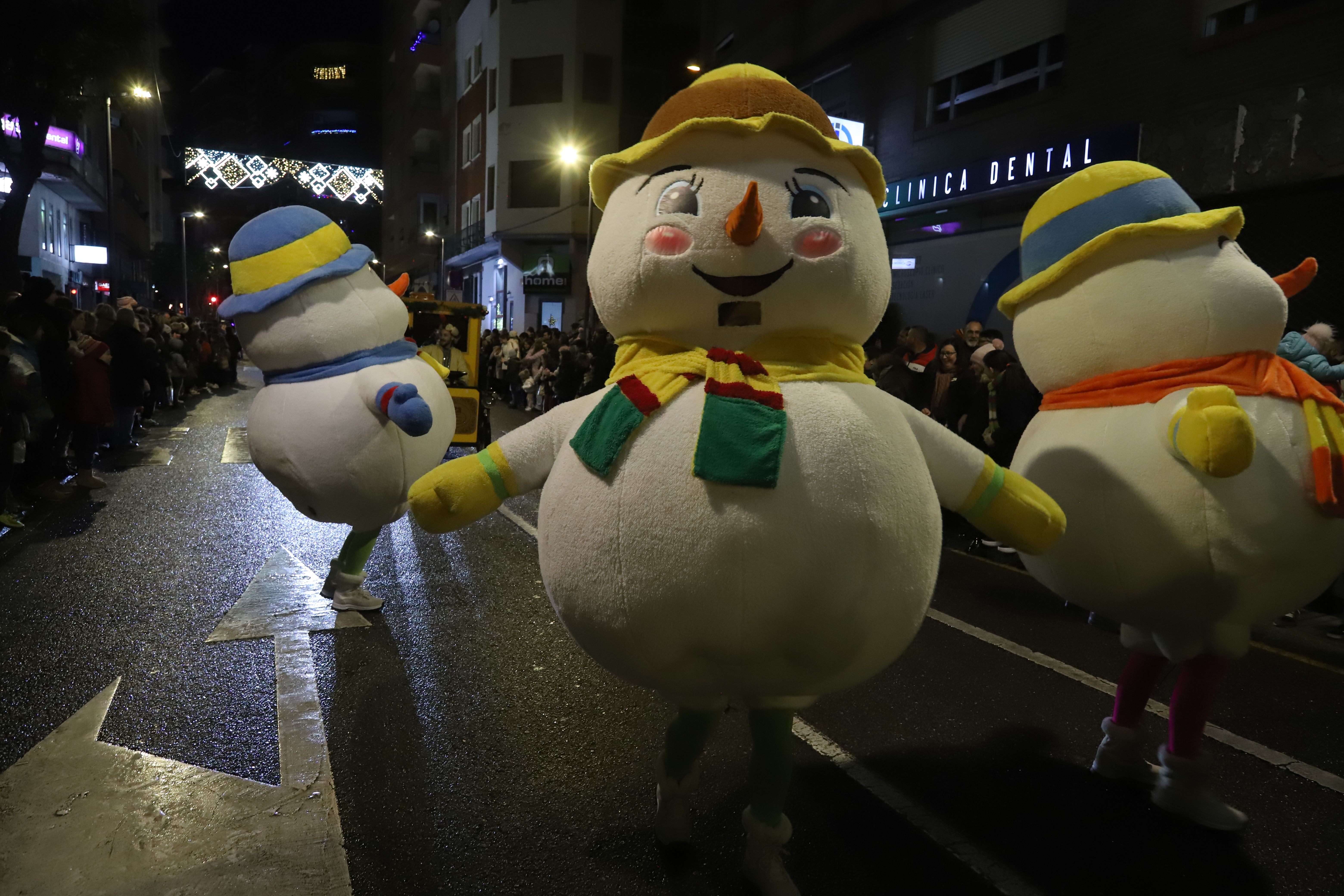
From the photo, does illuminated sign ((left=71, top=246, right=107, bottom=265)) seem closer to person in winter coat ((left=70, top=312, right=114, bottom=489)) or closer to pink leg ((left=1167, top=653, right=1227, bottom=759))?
person in winter coat ((left=70, top=312, right=114, bottom=489))

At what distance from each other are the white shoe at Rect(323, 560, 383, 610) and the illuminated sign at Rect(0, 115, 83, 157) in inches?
970

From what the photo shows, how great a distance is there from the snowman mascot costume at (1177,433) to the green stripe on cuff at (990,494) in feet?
1.78

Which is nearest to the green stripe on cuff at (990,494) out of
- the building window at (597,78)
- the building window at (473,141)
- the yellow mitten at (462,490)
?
the yellow mitten at (462,490)

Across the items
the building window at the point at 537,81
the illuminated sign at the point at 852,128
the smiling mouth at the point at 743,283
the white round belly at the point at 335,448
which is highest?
the building window at the point at 537,81

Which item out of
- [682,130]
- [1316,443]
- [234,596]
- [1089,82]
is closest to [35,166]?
[234,596]

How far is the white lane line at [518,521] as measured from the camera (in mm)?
7891

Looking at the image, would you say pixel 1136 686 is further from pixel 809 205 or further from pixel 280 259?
pixel 280 259

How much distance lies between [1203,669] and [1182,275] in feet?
4.47

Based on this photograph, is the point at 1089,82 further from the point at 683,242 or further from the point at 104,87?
the point at 104,87

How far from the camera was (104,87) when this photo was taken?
18.3 meters

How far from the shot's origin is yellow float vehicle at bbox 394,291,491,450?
10.2 metres

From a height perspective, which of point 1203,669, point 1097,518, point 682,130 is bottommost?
point 1203,669

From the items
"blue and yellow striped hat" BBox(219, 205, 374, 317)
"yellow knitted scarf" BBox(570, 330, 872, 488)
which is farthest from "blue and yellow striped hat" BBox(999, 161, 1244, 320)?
"blue and yellow striped hat" BBox(219, 205, 374, 317)

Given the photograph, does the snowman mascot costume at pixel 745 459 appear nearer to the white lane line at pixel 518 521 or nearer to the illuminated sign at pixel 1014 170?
the white lane line at pixel 518 521
